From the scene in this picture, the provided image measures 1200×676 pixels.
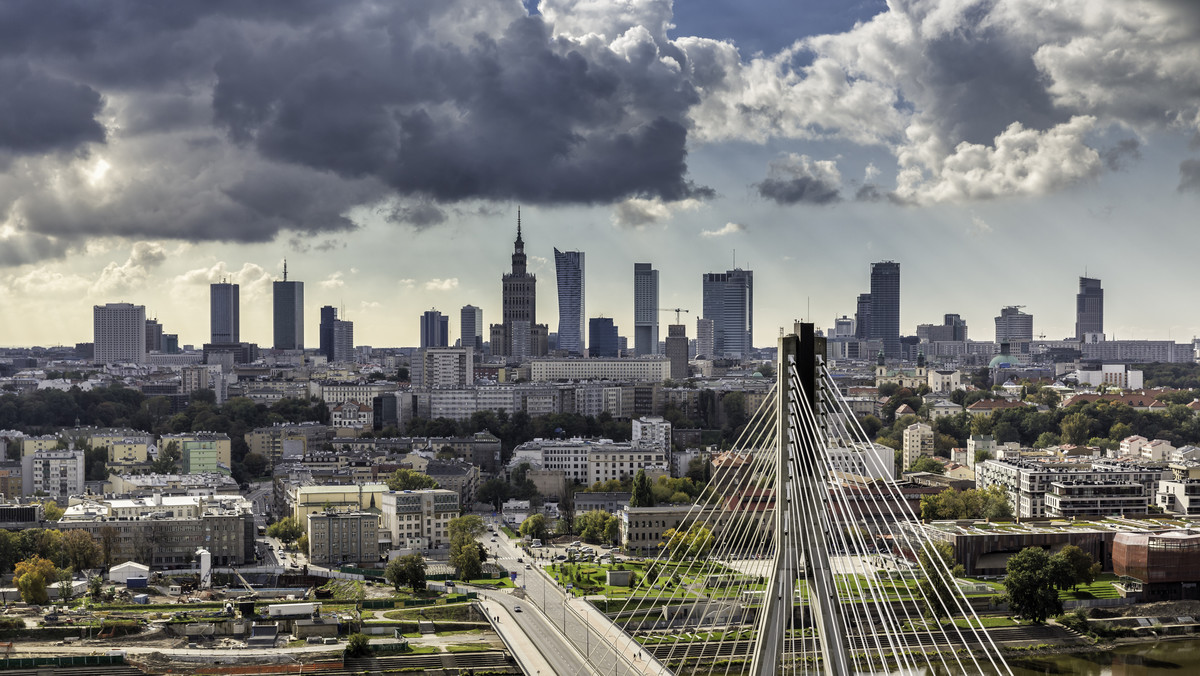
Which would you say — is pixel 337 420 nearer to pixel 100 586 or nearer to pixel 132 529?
pixel 132 529

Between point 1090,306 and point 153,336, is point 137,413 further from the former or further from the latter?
point 1090,306

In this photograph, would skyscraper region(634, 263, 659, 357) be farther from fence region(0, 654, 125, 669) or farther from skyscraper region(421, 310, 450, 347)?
fence region(0, 654, 125, 669)

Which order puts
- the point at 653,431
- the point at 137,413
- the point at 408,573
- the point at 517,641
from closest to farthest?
1. the point at 517,641
2. the point at 408,573
3. the point at 653,431
4. the point at 137,413

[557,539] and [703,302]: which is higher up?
[703,302]

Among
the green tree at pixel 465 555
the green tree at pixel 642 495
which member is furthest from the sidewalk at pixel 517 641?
the green tree at pixel 642 495

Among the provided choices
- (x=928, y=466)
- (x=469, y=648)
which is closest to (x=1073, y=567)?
(x=469, y=648)

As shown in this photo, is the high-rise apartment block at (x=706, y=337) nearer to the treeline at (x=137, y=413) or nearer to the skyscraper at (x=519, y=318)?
the skyscraper at (x=519, y=318)

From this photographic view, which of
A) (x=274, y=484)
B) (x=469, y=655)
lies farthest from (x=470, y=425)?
(x=469, y=655)
